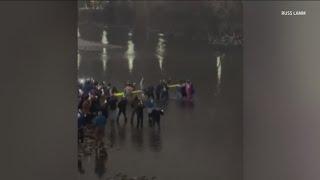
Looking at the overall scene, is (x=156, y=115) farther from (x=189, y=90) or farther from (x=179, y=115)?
(x=189, y=90)

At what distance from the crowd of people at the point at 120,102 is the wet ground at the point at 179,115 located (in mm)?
68

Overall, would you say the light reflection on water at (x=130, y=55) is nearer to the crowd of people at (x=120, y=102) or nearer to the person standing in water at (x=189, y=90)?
the crowd of people at (x=120, y=102)

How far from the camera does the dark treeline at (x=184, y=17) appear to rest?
5.29m

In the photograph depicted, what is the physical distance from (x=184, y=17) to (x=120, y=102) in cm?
111

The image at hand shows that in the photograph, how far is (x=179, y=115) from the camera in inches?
208

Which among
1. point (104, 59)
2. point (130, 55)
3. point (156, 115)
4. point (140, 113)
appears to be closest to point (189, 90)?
point (156, 115)

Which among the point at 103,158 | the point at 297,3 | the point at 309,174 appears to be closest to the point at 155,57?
the point at 103,158

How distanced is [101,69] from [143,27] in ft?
2.05

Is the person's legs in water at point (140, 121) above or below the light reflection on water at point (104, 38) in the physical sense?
below

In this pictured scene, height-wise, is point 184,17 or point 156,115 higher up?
point 184,17

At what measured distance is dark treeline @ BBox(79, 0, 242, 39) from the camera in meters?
5.29

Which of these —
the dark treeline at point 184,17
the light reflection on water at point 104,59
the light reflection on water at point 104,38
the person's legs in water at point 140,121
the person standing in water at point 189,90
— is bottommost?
the person's legs in water at point 140,121

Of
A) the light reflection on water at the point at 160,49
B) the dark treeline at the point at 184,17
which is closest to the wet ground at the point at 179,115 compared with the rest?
the light reflection on water at the point at 160,49

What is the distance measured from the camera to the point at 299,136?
17.4 ft
